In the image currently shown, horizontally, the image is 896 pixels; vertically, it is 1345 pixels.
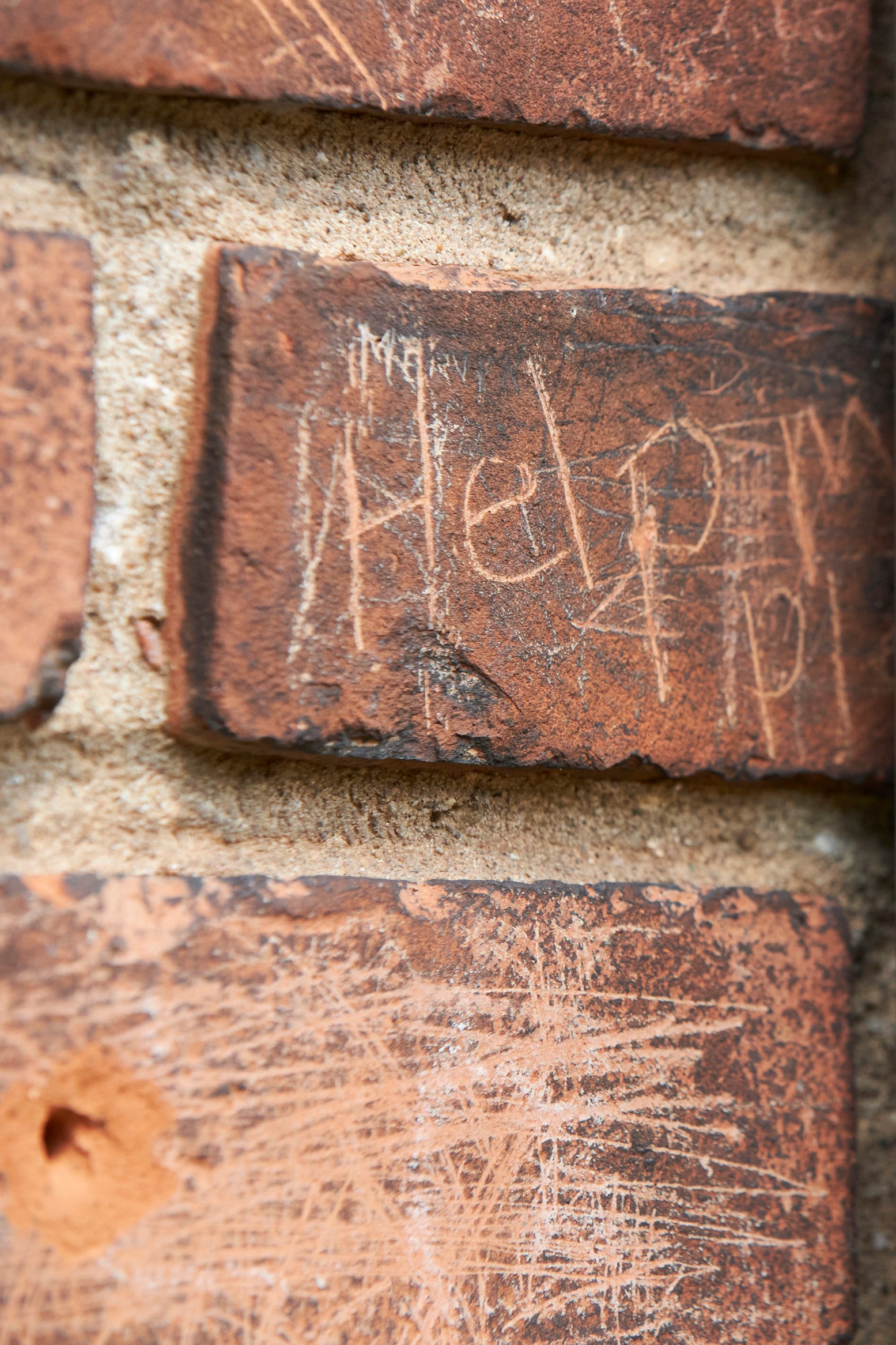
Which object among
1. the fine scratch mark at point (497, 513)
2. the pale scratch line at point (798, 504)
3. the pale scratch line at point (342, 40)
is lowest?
the fine scratch mark at point (497, 513)

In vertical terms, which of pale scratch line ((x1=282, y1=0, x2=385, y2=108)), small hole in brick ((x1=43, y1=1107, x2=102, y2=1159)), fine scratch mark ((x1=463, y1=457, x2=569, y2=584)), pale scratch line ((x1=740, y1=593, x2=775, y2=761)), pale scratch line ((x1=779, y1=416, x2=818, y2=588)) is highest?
pale scratch line ((x1=282, y1=0, x2=385, y2=108))

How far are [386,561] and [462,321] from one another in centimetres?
11

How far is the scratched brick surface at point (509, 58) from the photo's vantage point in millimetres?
378

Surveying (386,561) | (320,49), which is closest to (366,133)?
(320,49)

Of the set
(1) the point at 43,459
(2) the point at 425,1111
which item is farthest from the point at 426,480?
(2) the point at 425,1111

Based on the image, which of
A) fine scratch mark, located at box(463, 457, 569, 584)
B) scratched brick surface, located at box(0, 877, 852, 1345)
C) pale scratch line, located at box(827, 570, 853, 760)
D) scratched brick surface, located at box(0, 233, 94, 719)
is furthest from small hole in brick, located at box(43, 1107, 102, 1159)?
pale scratch line, located at box(827, 570, 853, 760)

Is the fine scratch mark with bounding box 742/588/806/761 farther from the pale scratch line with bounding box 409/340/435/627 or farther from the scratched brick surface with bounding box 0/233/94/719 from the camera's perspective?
the scratched brick surface with bounding box 0/233/94/719

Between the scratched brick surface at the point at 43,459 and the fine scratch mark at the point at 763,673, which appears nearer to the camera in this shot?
the scratched brick surface at the point at 43,459

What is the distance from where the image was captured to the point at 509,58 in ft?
1.41

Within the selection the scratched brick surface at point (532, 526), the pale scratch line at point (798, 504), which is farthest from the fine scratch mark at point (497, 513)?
the pale scratch line at point (798, 504)

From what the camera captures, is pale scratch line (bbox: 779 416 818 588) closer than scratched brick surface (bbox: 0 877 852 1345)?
No

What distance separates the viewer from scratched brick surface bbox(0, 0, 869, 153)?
378mm

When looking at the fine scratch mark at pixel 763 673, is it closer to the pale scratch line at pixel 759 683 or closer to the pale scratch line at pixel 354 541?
the pale scratch line at pixel 759 683

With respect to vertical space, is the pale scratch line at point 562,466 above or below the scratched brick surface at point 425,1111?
above
